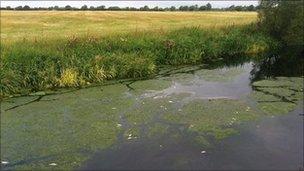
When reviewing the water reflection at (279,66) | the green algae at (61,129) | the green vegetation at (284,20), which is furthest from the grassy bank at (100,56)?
the green vegetation at (284,20)

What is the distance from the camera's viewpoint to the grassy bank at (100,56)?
17250mm

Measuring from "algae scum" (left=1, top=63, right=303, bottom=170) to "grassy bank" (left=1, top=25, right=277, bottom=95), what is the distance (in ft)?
3.82

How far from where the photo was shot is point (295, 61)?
93.1ft

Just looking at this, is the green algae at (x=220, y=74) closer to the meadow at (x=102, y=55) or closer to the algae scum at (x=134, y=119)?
the algae scum at (x=134, y=119)

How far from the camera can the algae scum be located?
1078cm

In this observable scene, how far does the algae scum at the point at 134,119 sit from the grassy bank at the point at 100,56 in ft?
3.82

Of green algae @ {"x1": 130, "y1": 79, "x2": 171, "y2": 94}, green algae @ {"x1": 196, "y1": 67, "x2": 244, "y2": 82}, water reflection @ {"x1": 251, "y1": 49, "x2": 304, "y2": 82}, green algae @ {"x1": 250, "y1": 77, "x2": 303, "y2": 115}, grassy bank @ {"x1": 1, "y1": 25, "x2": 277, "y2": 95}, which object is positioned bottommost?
water reflection @ {"x1": 251, "y1": 49, "x2": 304, "y2": 82}

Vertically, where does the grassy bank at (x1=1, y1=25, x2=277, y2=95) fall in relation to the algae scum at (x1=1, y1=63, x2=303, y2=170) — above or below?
above

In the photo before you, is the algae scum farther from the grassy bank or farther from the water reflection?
the water reflection

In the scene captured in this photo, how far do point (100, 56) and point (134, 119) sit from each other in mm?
6716

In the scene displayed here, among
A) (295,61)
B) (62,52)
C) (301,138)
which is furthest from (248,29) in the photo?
(301,138)

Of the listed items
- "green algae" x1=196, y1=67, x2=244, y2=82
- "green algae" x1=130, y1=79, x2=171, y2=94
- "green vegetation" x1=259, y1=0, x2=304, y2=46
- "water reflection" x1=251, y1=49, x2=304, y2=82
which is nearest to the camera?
"green algae" x1=130, y1=79, x2=171, y2=94

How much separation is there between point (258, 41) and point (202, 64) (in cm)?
847

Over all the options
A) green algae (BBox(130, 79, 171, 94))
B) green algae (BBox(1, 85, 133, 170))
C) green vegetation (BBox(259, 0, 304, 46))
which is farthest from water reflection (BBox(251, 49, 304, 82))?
green algae (BBox(1, 85, 133, 170))
